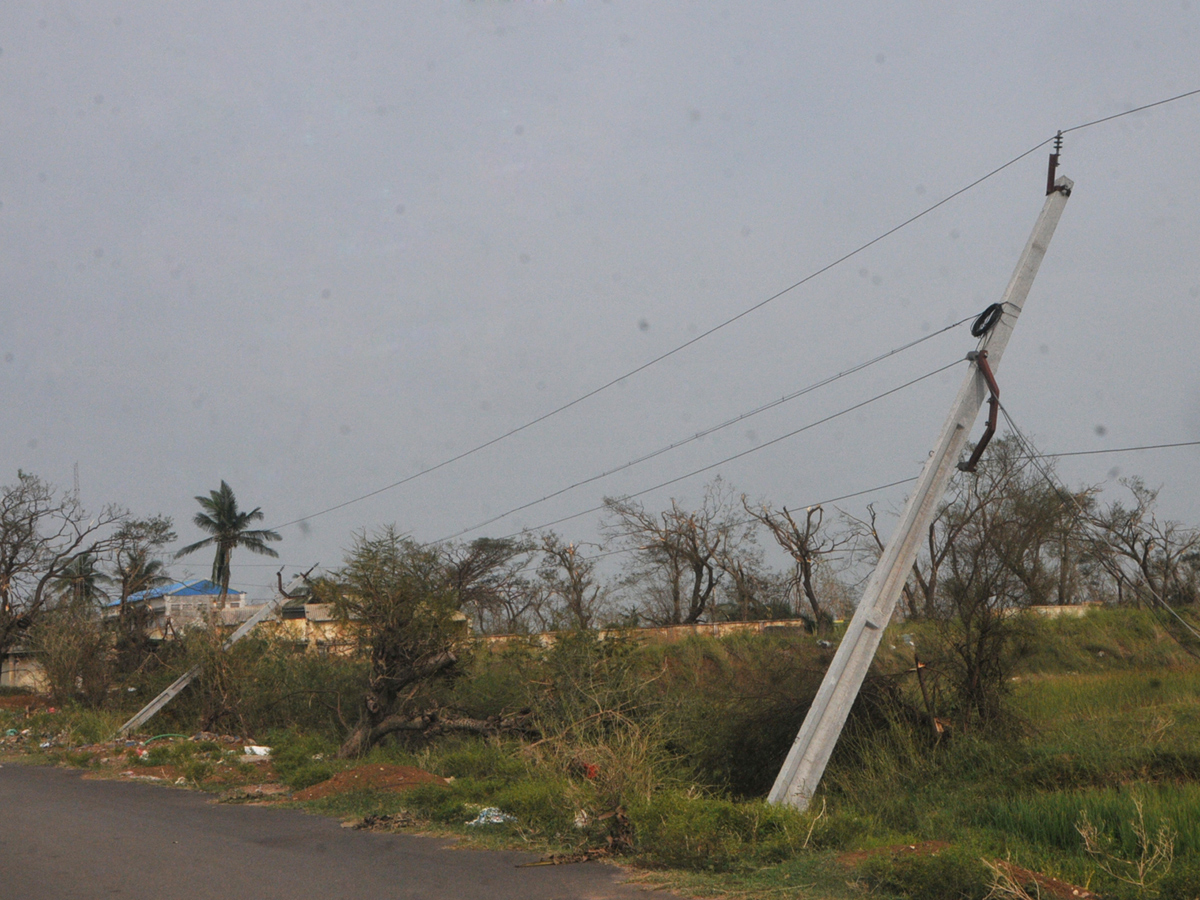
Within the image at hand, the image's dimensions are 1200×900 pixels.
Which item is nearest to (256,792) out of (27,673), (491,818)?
(491,818)

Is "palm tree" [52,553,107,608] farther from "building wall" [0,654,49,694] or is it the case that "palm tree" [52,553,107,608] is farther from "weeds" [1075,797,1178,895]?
"weeds" [1075,797,1178,895]

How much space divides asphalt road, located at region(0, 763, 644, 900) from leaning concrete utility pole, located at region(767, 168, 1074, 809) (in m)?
3.35

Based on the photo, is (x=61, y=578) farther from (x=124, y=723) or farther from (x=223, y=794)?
(x=223, y=794)

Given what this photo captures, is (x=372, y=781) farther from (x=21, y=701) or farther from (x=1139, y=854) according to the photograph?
(x=21, y=701)

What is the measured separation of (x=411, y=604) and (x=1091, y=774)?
11847 millimetres

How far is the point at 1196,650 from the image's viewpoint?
29.4 metres

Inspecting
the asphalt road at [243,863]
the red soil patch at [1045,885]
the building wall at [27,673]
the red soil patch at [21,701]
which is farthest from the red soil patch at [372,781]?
the building wall at [27,673]

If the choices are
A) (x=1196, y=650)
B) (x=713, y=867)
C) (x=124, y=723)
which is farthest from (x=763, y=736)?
(x=1196, y=650)

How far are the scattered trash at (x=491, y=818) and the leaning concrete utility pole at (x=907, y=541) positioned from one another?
3119mm

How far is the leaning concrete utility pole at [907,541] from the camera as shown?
1150cm

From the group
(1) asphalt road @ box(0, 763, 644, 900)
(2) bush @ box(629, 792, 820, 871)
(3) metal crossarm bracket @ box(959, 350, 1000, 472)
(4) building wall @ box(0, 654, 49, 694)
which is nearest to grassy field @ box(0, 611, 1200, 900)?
(2) bush @ box(629, 792, 820, 871)

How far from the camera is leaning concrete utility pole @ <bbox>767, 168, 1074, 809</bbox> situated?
1150 centimetres

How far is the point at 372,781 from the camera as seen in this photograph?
1435 cm

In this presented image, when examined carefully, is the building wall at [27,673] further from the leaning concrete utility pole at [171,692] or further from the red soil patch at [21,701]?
the leaning concrete utility pole at [171,692]
